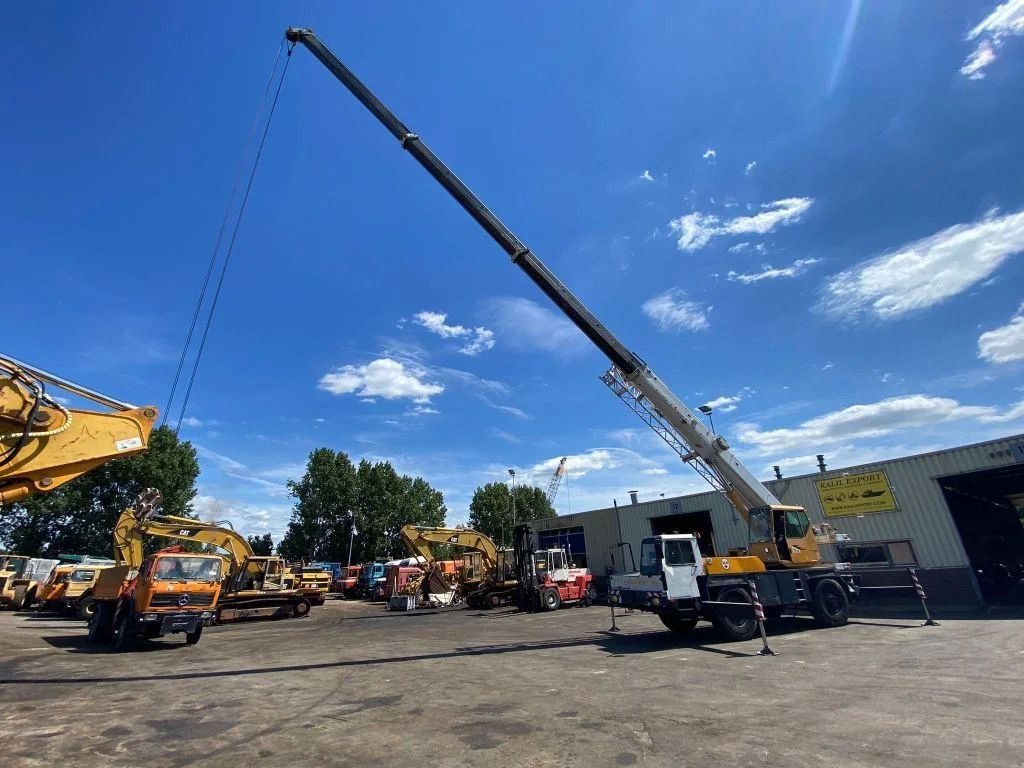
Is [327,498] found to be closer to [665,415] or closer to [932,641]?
[665,415]

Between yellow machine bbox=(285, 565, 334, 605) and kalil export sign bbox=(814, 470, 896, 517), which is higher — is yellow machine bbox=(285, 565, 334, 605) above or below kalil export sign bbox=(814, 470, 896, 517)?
below

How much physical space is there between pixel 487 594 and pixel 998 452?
71.4ft

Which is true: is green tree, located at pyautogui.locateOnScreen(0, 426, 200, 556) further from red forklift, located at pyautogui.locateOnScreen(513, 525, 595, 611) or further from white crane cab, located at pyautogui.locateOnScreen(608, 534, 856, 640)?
white crane cab, located at pyautogui.locateOnScreen(608, 534, 856, 640)

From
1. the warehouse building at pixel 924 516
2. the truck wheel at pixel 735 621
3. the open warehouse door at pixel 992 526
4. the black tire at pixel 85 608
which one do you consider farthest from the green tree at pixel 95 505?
the open warehouse door at pixel 992 526

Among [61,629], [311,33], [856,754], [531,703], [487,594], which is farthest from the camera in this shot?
[487,594]

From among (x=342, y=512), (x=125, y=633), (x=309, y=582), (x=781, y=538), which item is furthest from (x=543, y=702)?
(x=342, y=512)

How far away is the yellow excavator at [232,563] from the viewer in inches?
707

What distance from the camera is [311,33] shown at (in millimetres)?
17453

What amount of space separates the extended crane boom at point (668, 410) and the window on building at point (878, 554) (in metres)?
6.14

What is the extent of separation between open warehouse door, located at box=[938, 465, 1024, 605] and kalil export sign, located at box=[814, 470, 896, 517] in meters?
1.76

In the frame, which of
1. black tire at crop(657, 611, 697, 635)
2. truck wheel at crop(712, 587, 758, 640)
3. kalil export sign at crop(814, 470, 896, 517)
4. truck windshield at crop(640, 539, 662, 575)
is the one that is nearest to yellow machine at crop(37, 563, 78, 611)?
truck windshield at crop(640, 539, 662, 575)

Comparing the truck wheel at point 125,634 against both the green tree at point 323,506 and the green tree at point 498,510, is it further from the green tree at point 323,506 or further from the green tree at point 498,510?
the green tree at point 498,510

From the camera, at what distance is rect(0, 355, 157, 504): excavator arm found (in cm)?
617

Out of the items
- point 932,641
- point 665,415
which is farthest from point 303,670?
point 932,641
